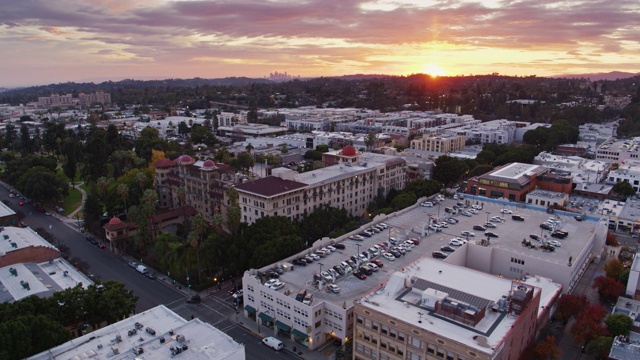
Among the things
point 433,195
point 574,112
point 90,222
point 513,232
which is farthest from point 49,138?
point 574,112

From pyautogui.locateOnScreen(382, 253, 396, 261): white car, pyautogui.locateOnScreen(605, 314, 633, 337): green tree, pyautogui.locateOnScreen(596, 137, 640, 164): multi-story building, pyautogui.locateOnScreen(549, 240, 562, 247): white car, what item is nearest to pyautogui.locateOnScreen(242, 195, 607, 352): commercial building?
pyautogui.locateOnScreen(549, 240, 562, 247): white car

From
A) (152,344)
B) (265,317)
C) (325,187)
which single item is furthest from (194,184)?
(152,344)

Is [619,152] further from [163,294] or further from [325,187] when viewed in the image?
[163,294]

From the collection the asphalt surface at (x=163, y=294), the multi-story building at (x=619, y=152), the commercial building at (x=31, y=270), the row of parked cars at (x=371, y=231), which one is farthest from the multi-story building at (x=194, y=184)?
the multi-story building at (x=619, y=152)

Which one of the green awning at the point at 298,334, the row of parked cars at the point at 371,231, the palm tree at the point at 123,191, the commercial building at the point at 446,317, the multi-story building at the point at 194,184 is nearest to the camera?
the commercial building at the point at 446,317

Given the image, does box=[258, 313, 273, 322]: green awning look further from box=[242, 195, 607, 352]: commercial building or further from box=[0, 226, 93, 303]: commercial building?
box=[0, 226, 93, 303]: commercial building

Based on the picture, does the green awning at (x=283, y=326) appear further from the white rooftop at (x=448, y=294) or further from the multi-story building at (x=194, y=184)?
the multi-story building at (x=194, y=184)
